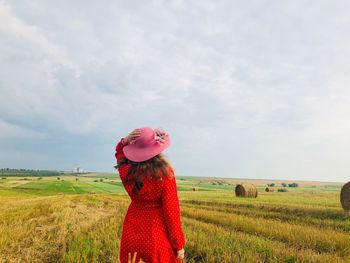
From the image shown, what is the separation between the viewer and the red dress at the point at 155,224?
3986 mm

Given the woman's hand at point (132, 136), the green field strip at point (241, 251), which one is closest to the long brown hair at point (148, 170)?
the woman's hand at point (132, 136)

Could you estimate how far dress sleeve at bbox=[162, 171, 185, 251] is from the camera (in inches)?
157

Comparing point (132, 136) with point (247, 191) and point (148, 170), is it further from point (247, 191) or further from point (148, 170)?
point (247, 191)

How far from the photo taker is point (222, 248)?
720 cm

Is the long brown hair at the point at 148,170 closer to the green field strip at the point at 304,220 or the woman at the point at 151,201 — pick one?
the woman at the point at 151,201

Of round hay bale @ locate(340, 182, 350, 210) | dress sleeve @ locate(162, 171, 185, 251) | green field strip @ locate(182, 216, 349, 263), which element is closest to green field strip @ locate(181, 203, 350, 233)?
round hay bale @ locate(340, 182, 350, 210)

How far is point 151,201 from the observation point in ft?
13.5

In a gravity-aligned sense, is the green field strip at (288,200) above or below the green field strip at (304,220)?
above

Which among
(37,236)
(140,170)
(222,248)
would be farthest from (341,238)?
(37,236)

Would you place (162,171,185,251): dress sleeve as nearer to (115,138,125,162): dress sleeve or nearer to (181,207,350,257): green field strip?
(115,138,125,162): dress sleeve

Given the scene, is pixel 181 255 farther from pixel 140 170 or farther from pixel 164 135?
pixel 164 135

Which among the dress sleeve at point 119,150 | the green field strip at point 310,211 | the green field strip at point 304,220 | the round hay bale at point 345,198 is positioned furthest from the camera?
the round hay bale at point 345,198

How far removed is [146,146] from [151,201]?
0.63 meters

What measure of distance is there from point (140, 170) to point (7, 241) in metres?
6.23
